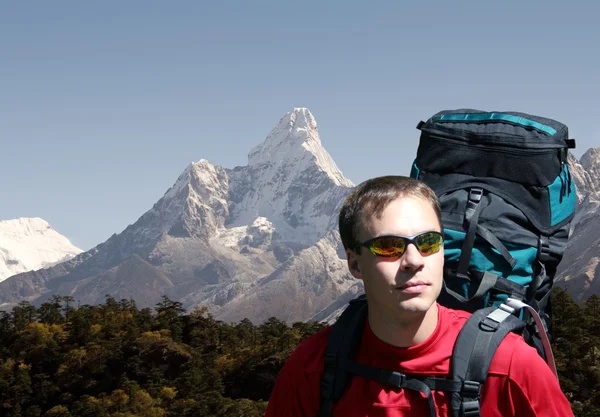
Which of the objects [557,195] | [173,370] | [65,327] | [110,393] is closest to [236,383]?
[173,370]

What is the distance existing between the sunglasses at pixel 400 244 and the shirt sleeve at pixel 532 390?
2.32 ft

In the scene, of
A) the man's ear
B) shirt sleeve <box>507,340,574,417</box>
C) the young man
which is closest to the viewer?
shirt sleeve <box>507,340,574,417</box>

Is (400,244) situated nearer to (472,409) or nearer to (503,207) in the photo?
(472,409)

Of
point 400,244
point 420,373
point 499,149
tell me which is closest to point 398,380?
point 420,373

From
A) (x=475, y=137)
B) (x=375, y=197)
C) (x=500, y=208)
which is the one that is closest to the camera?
(x=375, y=197)

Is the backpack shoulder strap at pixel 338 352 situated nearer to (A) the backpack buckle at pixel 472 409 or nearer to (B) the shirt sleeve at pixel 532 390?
(A) the backpack buckle at pixel 472 409

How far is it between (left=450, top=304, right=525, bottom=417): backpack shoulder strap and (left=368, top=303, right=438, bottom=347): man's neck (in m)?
0.19

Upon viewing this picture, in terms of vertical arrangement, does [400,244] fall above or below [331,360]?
above

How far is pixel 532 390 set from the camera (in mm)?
3727

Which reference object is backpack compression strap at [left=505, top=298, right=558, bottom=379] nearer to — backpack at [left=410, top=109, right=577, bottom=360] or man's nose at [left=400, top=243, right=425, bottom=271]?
backpack at [left=410, top=109, right=577, bottom=360]

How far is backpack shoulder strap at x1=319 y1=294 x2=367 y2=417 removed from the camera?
4188 millimetres

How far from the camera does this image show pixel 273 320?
238 feet

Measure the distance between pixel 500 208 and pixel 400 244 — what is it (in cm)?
149

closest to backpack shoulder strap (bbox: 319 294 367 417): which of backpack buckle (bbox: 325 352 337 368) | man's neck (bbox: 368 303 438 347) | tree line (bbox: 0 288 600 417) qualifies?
backpack buckle (bbox: 325 352 337 368)
